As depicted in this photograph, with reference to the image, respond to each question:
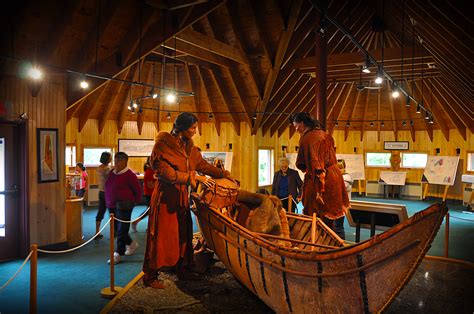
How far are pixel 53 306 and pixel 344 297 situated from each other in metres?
3.06

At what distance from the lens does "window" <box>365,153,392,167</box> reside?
14.9 metres

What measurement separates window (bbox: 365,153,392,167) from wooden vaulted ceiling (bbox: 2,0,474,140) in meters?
1.13

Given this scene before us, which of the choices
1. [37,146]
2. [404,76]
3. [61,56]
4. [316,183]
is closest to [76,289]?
[37,146]

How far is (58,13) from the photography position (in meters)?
5.36

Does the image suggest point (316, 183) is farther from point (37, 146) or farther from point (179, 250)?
point (37, 146)

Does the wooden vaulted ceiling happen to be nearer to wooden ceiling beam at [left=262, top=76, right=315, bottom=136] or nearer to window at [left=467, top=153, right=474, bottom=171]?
wooden ceiling beam at [left=262, top=76, right=315, bottom=136]

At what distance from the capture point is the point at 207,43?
7645 millimetres

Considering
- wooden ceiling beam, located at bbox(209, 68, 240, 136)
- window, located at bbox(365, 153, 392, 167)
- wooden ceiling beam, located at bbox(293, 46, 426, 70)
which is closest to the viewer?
wooden ceiling beam, located at bbox(293, 46, 426, 70)

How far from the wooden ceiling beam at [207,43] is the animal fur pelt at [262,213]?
3.93 m

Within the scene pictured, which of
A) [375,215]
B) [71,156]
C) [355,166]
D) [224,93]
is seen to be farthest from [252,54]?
[355,166]

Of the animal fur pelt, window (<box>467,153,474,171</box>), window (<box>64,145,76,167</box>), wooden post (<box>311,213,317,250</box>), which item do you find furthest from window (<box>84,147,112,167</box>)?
window (<box>467,153,474,171</box>)

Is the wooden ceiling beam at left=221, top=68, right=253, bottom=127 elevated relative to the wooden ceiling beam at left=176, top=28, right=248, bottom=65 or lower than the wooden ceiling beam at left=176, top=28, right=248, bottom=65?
lower

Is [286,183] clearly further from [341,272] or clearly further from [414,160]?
[414,160]

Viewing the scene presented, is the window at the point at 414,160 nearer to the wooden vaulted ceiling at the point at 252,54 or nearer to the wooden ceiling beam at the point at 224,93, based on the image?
the wooden vaulted ceiling at the point at 252,54
